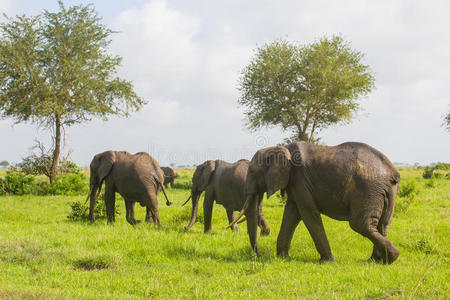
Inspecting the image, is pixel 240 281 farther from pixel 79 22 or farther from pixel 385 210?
pixel 79 22

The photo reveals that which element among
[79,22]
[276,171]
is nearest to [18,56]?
[79,22]

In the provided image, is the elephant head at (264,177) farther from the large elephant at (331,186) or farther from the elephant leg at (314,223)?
the elephant leg at (314,223)

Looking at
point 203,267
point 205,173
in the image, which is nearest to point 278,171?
point 203,267

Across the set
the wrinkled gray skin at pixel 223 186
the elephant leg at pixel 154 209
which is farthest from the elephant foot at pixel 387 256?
the elephant leg at pixel 154 209

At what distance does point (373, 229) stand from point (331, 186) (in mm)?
956

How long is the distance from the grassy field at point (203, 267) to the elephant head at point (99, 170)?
1799 mm

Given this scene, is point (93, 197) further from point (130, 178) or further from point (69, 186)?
point (69, 186)

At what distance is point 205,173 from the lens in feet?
38.9

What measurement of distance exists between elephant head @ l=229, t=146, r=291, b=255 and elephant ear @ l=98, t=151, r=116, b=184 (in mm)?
5614

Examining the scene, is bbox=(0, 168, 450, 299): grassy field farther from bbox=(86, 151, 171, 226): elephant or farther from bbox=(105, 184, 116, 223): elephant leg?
bbox=(105, 184, 116, 223): elephant leg

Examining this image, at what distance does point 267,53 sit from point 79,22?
15383 mm

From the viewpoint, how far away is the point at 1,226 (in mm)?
10773

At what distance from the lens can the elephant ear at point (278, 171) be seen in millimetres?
7199

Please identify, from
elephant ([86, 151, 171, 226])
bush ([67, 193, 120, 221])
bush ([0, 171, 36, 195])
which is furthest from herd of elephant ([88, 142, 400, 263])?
bush ([0, 171, 36, 195])
